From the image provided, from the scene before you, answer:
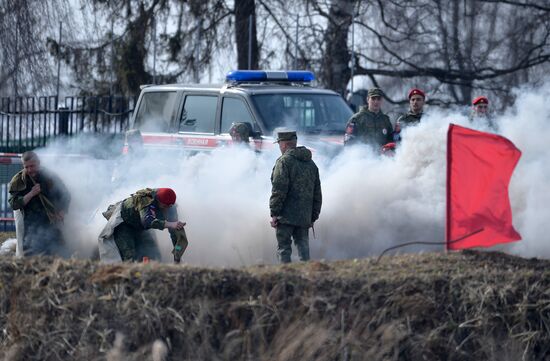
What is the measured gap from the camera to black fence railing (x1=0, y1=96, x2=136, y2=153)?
1716 centimetres

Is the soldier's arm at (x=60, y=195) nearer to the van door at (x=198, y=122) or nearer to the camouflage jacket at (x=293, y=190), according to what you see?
the camouflage jacket at (x=293, y=190)

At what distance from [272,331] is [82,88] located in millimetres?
18343

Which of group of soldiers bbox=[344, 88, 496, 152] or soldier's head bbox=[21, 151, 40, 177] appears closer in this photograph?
soldier's head bbox=[21, 151, 40, 177]

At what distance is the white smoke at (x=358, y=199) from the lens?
9.84m

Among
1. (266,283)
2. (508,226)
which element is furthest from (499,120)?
(266,283)

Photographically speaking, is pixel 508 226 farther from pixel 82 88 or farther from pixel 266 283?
pixel 82 88

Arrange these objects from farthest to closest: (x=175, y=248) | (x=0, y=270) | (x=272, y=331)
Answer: (x=175, y=248)
(x=0, y=270)
(x=272, y=331)

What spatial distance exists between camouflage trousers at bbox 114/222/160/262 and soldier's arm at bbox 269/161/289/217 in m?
1.26

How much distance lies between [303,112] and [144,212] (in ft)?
14.2

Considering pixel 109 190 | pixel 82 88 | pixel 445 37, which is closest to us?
pixel 109 190

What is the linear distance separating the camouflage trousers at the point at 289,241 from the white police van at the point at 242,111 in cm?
241

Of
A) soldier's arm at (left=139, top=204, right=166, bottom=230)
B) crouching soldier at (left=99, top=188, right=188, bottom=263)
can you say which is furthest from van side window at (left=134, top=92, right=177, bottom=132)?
soldier's arm at (left=139, top=204, right=166, bottom=230)

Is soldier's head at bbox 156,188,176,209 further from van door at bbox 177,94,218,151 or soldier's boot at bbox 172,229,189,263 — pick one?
van door at bbox 177,94,218,151

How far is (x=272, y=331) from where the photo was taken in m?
6.22
